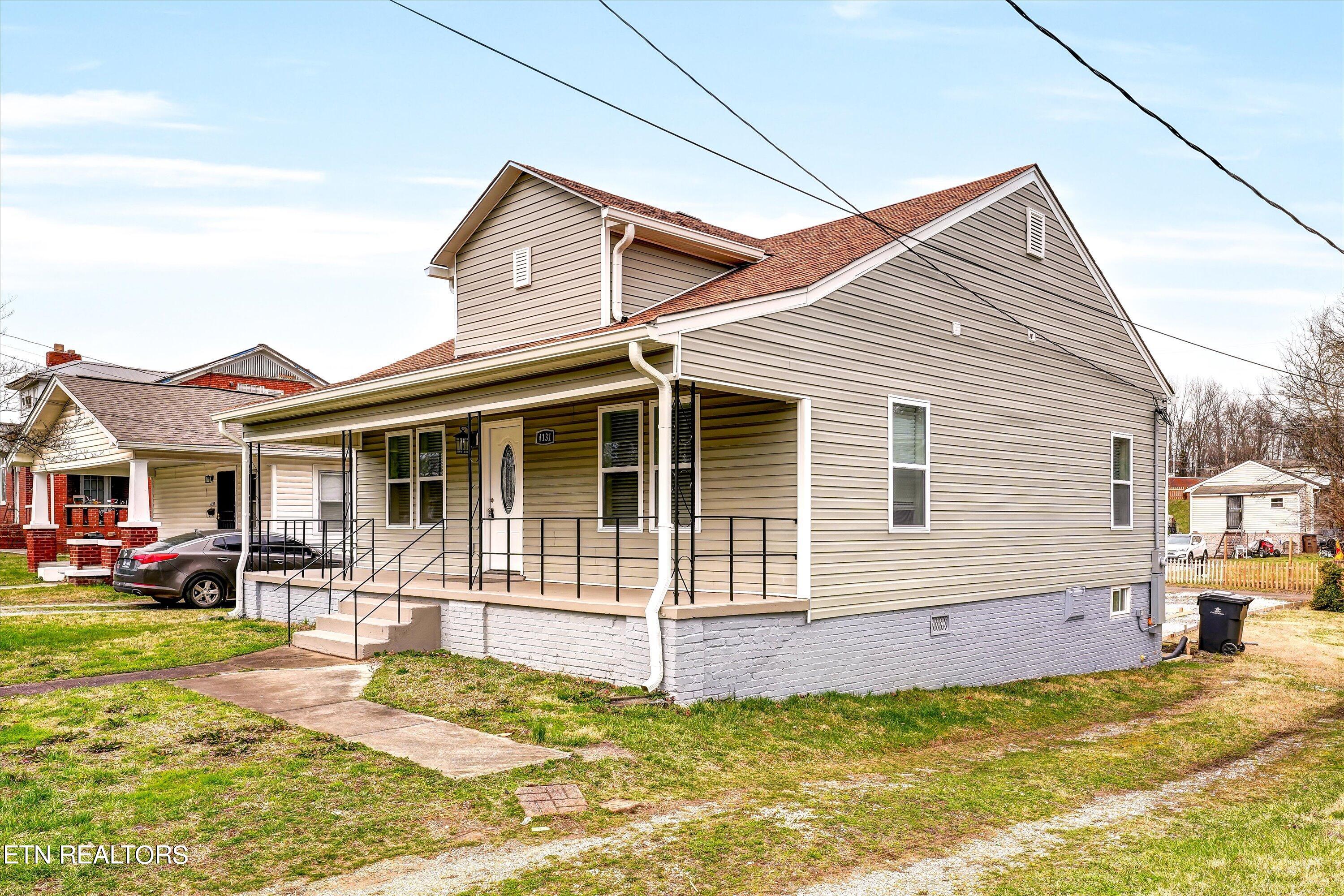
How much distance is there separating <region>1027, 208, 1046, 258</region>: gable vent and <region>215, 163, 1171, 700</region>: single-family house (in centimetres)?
5

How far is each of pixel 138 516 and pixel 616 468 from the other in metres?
13.9

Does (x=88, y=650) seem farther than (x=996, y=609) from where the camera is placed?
No

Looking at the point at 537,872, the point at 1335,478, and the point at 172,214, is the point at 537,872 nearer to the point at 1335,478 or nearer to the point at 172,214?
the point at 172,214

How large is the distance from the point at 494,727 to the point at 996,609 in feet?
25.4

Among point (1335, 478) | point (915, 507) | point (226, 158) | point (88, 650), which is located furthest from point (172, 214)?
point (1335, 478)

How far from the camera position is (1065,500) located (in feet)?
50.0

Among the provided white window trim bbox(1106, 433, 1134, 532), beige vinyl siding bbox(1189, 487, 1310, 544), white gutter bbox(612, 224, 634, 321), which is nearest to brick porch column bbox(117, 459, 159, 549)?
white gutter bbox(612, 224, 634, 321)

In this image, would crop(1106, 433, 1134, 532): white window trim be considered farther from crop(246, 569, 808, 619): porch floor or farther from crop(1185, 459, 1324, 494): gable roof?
crop(1185, 459, 1324, 494): gable roof

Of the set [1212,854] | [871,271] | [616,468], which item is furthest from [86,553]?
[1212,854]

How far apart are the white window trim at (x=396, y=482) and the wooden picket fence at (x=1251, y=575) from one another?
85.1 ft

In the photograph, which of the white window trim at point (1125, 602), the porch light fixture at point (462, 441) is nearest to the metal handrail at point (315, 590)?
the porch light fixture at point (462, 441)

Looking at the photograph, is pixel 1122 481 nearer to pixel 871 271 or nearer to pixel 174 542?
pixel 871 271

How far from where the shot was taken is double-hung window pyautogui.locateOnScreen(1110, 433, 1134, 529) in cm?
Result: 1645

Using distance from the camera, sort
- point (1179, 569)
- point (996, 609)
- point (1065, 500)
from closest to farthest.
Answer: point (996, 609) < point (1065, 500) < point (1179, 569)
